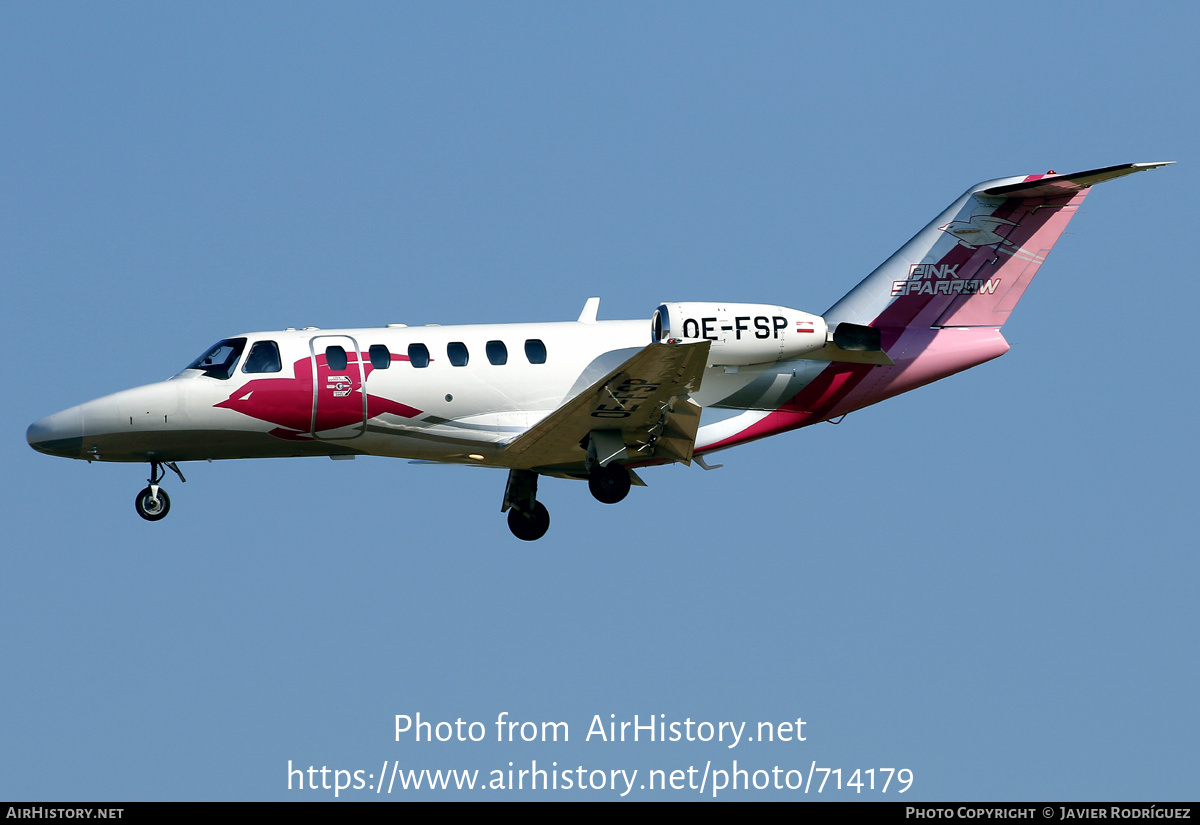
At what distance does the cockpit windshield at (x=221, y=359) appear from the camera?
73.2ft

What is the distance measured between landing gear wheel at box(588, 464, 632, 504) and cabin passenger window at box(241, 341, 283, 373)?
4895 mm

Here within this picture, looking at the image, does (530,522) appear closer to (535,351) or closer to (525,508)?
(525,508)

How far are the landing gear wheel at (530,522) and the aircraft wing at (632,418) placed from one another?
127 centimetres

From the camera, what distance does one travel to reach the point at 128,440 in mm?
22328

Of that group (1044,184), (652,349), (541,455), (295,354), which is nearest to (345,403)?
(295,354)

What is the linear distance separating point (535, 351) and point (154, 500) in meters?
6.09

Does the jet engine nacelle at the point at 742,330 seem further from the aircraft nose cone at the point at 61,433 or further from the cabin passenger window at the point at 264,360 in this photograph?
the aircraft nose cone at the point at 61,433

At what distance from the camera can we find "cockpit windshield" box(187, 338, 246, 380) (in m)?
22.3

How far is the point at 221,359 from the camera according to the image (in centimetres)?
2244

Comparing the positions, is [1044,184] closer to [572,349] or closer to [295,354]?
[572,349]

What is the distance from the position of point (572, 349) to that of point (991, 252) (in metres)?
7.05

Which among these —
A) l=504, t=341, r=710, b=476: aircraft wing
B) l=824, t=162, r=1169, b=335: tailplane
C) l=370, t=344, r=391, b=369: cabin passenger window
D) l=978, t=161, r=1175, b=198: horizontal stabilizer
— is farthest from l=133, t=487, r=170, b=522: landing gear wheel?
l=978, t=161, r=1175, b=198: horizontal stabilizer

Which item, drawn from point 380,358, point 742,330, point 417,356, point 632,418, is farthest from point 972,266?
point 380,358

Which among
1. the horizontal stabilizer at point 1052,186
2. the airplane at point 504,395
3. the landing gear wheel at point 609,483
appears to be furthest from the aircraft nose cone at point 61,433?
the horizontal stabilizer at point 1052,186
